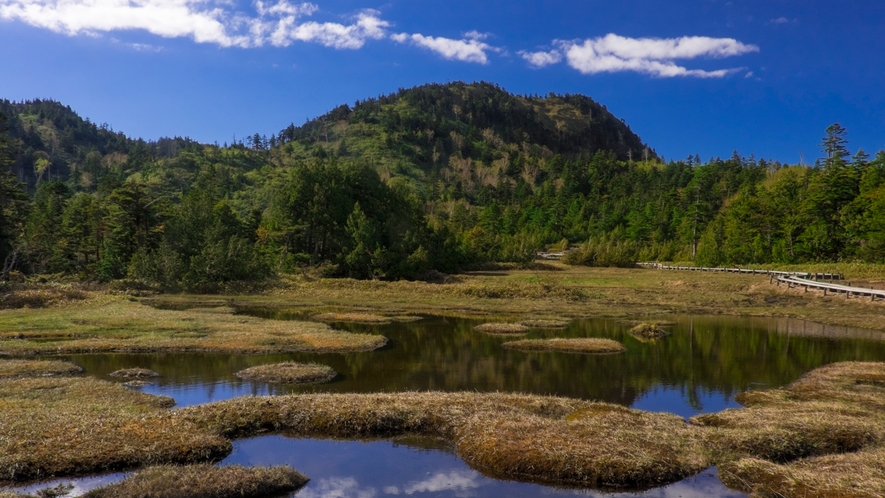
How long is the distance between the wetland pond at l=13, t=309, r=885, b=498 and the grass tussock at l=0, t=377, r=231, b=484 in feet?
2.42

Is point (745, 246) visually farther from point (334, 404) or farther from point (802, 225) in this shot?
point (334, 404)

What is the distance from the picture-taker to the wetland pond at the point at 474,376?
51.5ft

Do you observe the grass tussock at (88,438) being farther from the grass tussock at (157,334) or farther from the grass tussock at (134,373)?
the grass tussock at (157,334)

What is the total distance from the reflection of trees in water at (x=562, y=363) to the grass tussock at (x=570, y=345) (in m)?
1.05

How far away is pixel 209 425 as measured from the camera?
18156 mm

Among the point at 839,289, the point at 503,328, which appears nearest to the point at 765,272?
the point at 839,289

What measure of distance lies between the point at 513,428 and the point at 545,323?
30.1 meters

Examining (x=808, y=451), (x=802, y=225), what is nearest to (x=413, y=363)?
(x=808, y=451)

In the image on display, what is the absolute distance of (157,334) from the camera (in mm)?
36656

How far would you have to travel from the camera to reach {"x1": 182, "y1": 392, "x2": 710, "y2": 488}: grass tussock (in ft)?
51.4

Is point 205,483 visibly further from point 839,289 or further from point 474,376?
point 839,289

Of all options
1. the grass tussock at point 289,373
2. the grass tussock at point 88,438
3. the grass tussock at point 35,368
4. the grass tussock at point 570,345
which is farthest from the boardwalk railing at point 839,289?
the grass tussock at point 35,368

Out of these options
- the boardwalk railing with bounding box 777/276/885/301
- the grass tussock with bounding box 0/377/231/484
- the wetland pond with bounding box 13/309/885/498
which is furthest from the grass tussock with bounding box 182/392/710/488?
the boardwalk railing with bounding box 777/276/885/301

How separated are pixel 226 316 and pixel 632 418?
3664 centimetres
